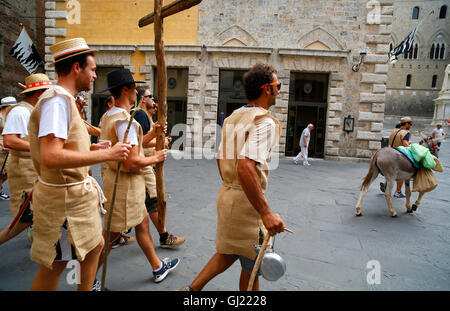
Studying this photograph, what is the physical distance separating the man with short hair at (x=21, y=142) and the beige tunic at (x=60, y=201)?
1448mm

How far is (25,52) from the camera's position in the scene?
11.1m

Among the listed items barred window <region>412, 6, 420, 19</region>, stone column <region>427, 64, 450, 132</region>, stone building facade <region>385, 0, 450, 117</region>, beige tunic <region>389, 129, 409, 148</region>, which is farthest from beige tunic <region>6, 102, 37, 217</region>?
barred window <region>412, 6, 420, 19</region>

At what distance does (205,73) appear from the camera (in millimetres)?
11812

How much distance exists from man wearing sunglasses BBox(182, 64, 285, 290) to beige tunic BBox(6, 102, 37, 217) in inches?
87.0

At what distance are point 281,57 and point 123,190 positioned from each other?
1056cm

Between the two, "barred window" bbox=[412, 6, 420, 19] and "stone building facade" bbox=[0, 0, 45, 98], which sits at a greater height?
"barred window" bbox=[412, 6, 420, 19]

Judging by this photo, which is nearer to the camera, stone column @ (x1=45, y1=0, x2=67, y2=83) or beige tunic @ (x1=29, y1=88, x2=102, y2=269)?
beige tunic @ (x1=29, y1=88, x2=102, y2=269)

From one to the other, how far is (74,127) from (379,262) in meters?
3.50

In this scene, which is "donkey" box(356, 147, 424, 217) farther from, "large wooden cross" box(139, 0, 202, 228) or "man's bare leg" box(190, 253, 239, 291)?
"large wooden cross" box(139, 0, 202, 228)

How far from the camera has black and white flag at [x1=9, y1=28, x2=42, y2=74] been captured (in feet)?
35.6

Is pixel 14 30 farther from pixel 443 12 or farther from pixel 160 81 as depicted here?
pixel 443 12

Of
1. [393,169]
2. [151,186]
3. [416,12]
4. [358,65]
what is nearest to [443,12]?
[416,12]

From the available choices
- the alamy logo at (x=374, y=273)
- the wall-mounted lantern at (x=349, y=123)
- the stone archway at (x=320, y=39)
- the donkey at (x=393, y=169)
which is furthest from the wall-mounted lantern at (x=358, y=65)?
the alamy logo at (x=374, y=273)

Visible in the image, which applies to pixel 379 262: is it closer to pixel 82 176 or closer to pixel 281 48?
pixel 82 176
